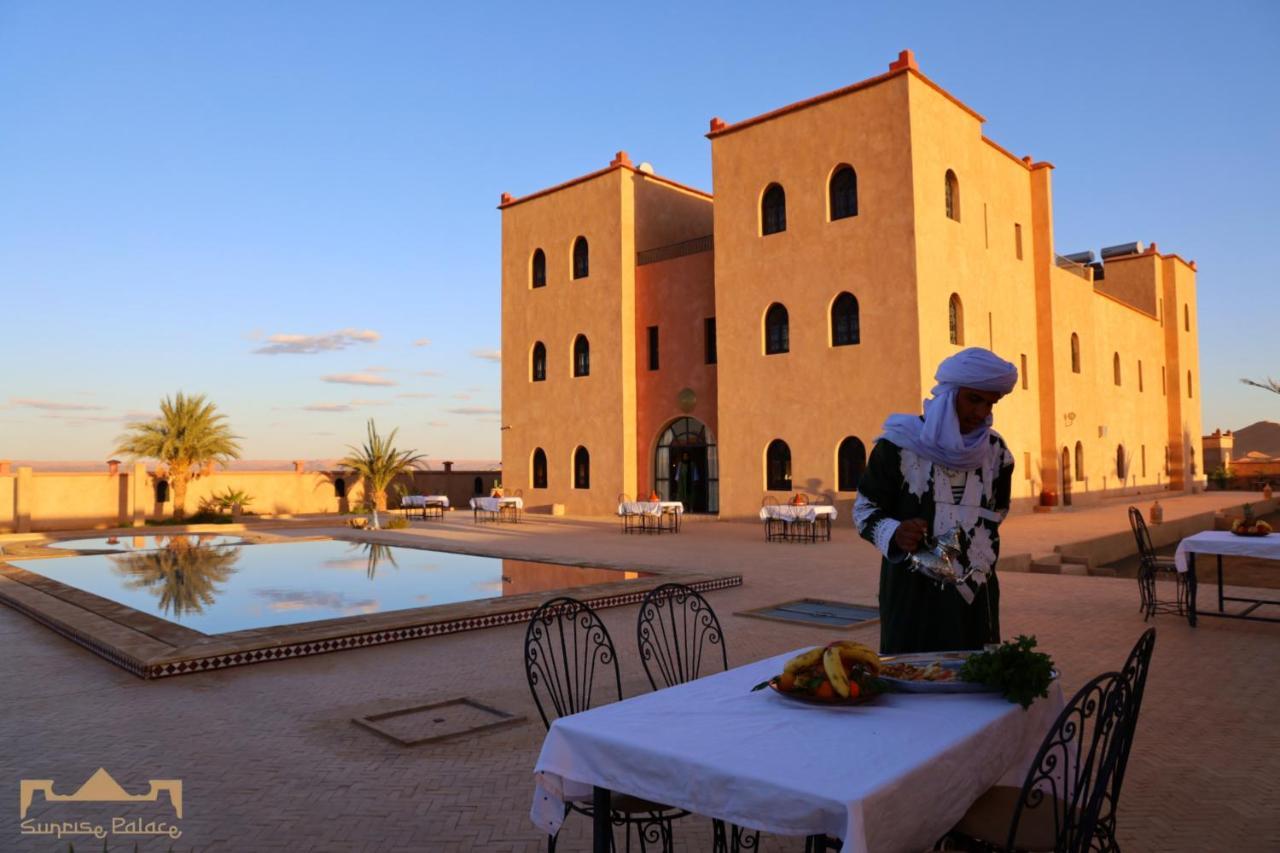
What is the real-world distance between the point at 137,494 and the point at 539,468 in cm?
1128

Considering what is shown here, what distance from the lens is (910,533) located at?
292 centimetres

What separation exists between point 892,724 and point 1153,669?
488 centimetres

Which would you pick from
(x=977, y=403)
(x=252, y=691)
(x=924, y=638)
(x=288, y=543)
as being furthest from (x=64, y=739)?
(x=288, y=543)

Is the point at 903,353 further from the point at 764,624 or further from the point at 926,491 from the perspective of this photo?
the point at 926,491

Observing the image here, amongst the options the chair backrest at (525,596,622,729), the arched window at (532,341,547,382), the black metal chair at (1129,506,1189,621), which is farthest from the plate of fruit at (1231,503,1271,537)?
the arched window at (532,341,547,382)

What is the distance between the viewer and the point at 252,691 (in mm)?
5879

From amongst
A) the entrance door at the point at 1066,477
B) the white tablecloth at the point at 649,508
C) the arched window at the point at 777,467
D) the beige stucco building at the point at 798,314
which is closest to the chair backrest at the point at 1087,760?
the white tablecloth at the point at 649,508

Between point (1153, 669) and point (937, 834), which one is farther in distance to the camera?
point (1153, 669)

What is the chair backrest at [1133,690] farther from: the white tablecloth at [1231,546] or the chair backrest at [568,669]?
the white tablecloth at [1231,546]

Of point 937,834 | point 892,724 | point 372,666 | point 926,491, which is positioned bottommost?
point 372,666

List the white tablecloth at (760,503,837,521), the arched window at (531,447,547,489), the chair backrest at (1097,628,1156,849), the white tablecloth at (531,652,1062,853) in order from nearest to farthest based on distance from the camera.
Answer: the white tablecloth at (531,652,1062,853), the chair backrest at (1097,628,1156,849), the white tablecloth at (760,503,837,521), the arched window at (531,447,547,489)

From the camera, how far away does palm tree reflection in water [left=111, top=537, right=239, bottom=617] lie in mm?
9820

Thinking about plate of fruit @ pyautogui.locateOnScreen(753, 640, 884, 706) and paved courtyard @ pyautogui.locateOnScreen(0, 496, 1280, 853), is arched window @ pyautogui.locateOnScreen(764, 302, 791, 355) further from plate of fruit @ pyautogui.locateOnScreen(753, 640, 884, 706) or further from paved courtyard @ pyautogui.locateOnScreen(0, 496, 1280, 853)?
plate of fruit @ pyautogui.locateOnScreen(753, 640, 884, 706)

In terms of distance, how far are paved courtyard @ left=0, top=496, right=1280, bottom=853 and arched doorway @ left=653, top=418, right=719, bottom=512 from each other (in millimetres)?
13317
